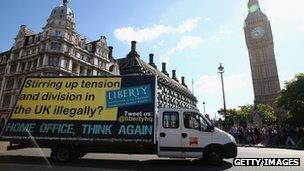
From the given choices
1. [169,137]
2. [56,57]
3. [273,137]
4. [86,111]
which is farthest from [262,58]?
[86,111]

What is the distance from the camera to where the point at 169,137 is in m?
11.4

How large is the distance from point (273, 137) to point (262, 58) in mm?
111070

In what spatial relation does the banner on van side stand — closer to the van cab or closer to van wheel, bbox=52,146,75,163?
van wheel, bbox=52,146,75,163

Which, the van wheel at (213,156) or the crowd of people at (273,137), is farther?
the crowd of people at (273,137)

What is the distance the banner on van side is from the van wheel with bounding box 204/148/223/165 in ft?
7.44

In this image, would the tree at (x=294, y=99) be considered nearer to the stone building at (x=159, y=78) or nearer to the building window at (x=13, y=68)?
the stone building at (x=159, y=78)

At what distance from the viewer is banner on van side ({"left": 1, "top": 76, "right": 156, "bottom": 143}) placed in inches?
459

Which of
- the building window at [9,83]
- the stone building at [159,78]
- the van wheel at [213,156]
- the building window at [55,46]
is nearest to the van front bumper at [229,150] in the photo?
the van wheel at [213,156]

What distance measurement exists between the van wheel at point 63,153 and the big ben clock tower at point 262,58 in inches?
4982

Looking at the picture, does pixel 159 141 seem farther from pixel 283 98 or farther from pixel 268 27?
pixel 268 27

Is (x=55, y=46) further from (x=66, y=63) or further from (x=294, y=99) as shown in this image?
(x=294, y=99)

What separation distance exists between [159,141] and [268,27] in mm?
134056

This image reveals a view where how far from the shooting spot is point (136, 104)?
39.1 ft

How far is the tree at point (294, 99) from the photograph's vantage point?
47.9m
